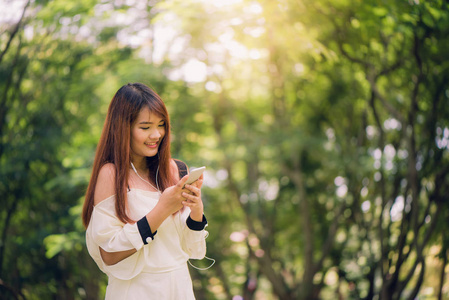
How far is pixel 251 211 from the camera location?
772 centimetres

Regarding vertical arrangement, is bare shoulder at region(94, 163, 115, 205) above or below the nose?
below

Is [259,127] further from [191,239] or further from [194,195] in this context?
[194,195]

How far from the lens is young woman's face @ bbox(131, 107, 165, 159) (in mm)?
1910

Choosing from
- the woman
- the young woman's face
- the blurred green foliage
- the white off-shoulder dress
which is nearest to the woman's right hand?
the woman

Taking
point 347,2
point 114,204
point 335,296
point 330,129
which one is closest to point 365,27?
point 347,2

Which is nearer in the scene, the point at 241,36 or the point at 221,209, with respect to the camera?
the point at 241,36

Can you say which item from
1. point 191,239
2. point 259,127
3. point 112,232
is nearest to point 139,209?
point 112,232

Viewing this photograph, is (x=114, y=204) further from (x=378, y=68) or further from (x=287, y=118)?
(x=287, y=118)

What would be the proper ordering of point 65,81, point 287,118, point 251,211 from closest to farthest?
point 65,81, point 287,118, point 251,211

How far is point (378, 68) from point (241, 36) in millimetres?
1795

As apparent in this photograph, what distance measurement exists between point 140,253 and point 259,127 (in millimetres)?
5394

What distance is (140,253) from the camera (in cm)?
184

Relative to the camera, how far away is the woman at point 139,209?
1765 mm

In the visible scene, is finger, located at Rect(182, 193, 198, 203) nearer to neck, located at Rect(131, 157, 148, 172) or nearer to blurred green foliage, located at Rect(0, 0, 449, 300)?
neck, located at Rect(131, 157, 148, 172)
